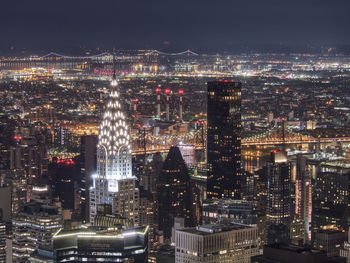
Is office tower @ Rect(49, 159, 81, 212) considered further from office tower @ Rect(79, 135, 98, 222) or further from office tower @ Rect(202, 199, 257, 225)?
office tower @ Rect(202, 199, 257, 225)

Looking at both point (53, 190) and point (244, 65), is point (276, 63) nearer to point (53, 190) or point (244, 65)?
point (244, 65)

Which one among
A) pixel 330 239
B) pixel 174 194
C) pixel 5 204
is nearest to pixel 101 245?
pixel 330 239

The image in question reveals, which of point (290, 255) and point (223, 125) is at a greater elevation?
point (223, 125)

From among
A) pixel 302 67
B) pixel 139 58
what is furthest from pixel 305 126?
Answer: pixel 139 58

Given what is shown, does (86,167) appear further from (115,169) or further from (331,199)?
(331,199)

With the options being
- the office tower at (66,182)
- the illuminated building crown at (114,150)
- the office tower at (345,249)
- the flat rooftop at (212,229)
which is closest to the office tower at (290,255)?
the flat rooftop at (212,229)

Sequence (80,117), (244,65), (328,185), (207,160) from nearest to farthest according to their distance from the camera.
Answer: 1. (328,185)
2. (207,160)
3. (244,65)
4. (80,117)

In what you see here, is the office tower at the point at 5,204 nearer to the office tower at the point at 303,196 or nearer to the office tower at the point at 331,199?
the office tower at the point at 303,196
